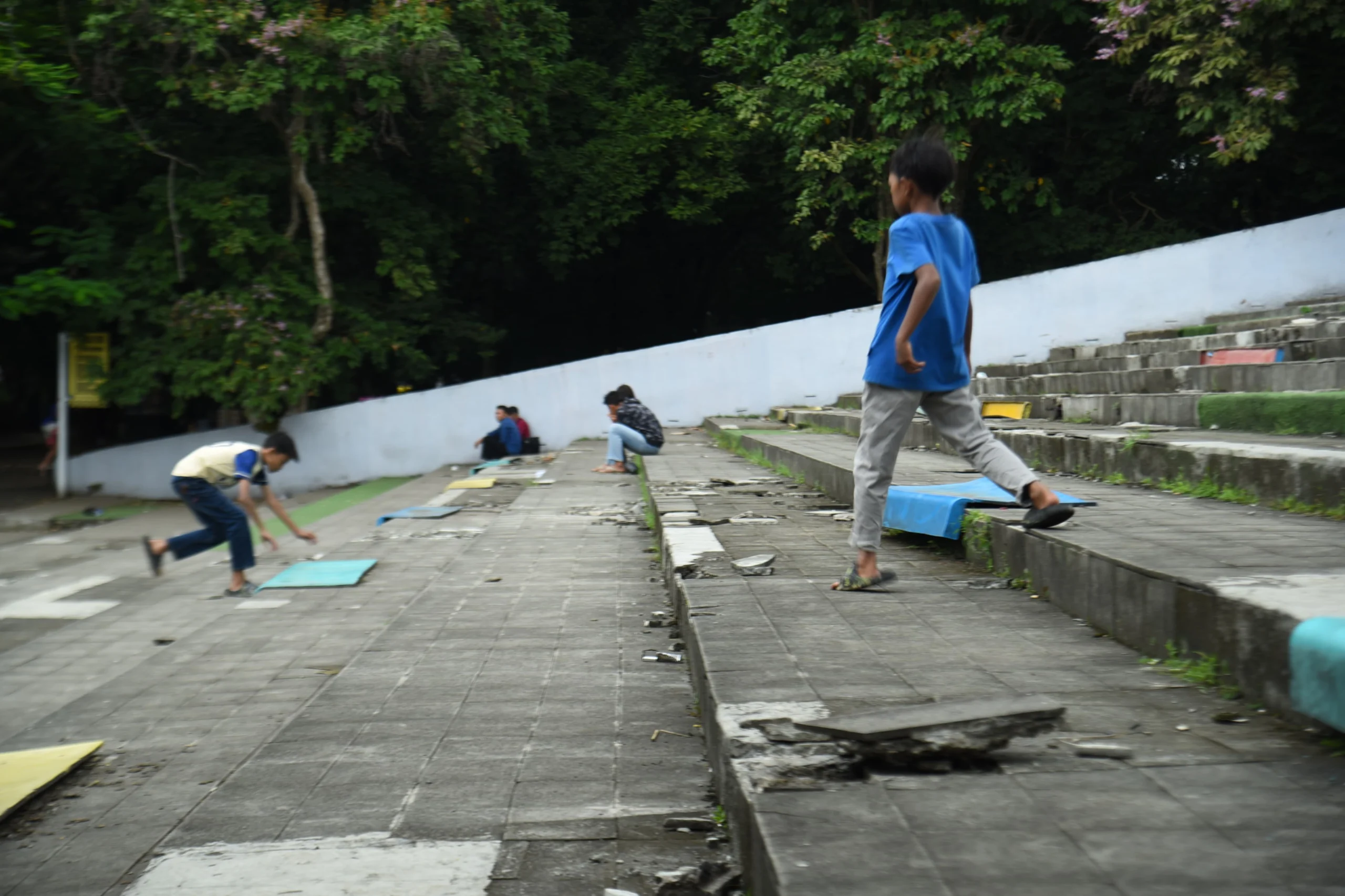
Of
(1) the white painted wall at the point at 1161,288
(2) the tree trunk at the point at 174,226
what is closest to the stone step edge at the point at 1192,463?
(1) the white painted wall at the point at 1161,288

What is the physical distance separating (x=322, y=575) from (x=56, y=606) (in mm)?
2545

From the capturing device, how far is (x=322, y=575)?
314 inches

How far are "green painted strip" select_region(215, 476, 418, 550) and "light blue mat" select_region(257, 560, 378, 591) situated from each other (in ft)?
14.0

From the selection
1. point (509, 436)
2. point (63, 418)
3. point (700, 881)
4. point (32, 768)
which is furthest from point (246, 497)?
point (63, 418)

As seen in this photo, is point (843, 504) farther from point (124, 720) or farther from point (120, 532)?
point (120, 532)

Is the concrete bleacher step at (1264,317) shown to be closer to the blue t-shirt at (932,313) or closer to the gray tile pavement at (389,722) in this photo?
the gray tile pavement at (389,722)

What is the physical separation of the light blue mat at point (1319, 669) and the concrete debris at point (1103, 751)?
0.38m

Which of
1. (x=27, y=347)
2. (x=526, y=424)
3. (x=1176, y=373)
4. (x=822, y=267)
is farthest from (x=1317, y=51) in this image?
(x=27, y=347)

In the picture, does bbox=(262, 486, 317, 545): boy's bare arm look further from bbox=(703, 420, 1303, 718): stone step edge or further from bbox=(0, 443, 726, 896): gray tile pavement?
bbox=(703, 420, 1303, 718): stone step edge

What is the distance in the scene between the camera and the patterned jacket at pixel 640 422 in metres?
13.4

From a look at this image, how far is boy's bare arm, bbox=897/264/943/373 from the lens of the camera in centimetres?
396

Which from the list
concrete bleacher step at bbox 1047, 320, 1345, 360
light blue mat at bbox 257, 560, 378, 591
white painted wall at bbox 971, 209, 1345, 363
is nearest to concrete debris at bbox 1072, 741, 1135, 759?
light blue mat at bbox 257, 560, 378, 591

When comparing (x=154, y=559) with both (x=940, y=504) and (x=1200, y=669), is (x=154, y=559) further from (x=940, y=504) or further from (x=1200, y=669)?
(x=1200, y=669)

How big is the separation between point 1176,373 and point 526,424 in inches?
507
